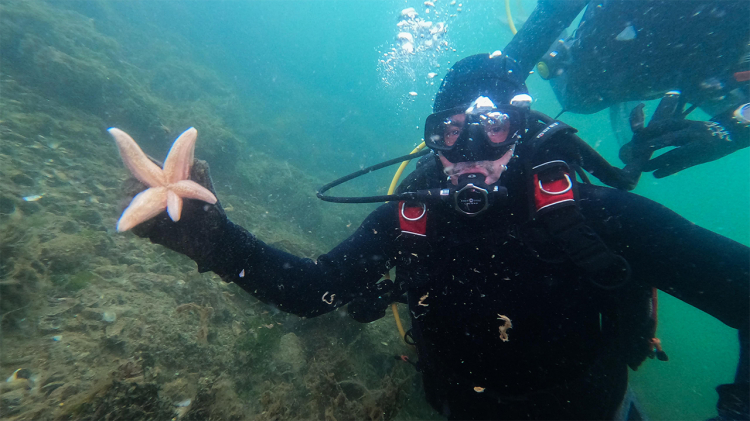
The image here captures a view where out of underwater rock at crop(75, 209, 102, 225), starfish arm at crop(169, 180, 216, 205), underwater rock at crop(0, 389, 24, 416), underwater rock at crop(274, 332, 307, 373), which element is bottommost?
underwater rock at crop(274, 332, 307, 373)

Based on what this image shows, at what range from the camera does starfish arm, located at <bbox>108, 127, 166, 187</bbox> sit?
177 cm

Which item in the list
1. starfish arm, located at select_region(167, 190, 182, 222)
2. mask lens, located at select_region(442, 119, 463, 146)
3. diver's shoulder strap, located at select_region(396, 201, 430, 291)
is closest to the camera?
starfish arm, located at select_region(167, 190, 182, 222)

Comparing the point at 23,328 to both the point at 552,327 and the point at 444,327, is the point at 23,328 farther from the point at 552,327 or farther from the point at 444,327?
the point at 552,327

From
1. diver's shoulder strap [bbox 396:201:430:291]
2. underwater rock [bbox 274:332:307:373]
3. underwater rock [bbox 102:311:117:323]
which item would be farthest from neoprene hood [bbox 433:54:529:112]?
underwater rock [bbox 102:311:117:323]

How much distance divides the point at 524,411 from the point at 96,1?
2933 centimetres

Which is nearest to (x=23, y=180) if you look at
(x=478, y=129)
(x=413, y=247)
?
(x=413, y=247)

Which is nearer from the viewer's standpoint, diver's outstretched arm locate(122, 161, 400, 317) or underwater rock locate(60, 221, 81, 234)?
diver's outstretched arm locate(122, 161, 400, 317)

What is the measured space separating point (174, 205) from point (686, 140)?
5680 mm

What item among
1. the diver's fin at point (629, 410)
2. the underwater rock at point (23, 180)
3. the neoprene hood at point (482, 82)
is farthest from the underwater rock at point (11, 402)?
the diver's fin at point (629, 410)

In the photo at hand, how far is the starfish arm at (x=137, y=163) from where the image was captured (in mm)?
1770

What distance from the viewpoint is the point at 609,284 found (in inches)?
84.8

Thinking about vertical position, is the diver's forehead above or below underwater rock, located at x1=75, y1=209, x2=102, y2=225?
above

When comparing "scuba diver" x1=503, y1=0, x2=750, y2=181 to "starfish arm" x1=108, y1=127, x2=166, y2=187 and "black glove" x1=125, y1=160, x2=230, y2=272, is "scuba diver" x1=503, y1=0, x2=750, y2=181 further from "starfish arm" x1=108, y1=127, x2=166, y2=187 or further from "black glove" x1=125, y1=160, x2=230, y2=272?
"starfish arm" x1=108, y1=127, x2=166, y2=187

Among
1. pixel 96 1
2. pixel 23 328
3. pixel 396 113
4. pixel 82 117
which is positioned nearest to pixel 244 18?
pixel 396 113
